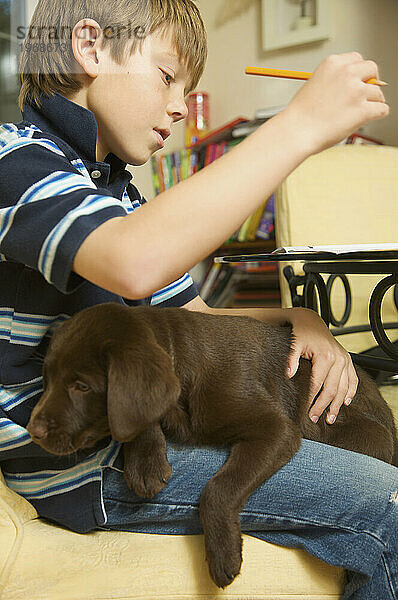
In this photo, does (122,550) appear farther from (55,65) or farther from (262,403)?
(55,65)

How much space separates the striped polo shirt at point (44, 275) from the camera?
79 centimetres

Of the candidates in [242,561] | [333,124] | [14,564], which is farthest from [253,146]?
[14,564]

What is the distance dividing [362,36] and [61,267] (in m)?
3.10

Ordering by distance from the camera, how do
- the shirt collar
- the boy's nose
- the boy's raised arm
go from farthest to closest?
the boy's nose < the shirt collar < the boy's raised arm

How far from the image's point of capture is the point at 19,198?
0.85 m

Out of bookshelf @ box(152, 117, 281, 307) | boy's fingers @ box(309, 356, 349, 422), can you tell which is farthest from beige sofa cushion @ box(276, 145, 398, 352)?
boy's fingers @ box(309, 356, 349, 422)

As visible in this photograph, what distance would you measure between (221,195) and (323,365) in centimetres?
47

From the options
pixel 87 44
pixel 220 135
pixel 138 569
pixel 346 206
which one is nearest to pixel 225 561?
pixel 138 569

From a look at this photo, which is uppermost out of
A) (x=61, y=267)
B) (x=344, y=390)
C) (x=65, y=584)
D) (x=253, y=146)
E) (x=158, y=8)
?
(x=158, y=8)

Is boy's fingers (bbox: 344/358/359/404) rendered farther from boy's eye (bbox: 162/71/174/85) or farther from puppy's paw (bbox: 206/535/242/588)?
boy's eye (bbox: 162/71/174/85)

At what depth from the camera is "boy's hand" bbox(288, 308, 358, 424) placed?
108 centimetres

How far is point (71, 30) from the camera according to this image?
1.14 metres

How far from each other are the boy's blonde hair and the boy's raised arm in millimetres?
435

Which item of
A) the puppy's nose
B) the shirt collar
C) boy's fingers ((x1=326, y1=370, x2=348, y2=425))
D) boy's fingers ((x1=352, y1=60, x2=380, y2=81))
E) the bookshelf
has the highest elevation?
boy's fingers ((x1=352, y1=60, x2=380, y2=81))
